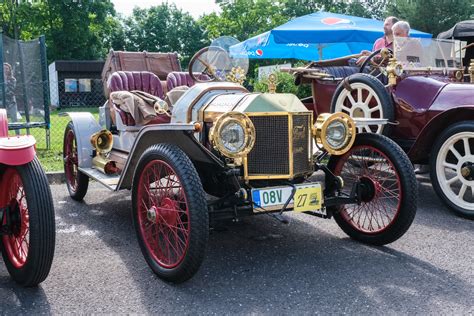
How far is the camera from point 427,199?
5.40 m

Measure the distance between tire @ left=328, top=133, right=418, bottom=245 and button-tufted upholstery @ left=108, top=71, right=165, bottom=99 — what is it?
2375 mm

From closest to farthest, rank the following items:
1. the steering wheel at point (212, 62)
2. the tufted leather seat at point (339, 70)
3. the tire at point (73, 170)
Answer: the steering wheel at point (212, 62)
the tire at point (73, 170)
the tufted leather seat at point (339, 70)

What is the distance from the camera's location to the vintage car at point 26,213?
2.74m

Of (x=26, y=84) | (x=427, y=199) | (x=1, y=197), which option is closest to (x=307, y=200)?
(x=1, y=197)

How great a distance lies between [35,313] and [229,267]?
4.25 ft

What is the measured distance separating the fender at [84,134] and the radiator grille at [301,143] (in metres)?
2.54

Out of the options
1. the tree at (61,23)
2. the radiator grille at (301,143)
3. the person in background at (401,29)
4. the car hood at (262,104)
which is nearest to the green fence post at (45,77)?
the car hood at (262,104)

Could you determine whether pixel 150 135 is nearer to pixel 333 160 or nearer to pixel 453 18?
pixel 333 160

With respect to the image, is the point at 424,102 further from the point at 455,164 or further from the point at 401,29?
the point at 401,29

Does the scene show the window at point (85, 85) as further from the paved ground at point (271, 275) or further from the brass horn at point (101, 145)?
the paved ground at point (271, 275)

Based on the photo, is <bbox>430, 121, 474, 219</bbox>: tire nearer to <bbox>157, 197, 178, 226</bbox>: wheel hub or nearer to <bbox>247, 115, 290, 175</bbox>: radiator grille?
<bbox>247, 115, 290, 175</bbox>: radiator grille

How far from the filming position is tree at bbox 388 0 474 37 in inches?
1113

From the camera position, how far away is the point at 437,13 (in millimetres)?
28719

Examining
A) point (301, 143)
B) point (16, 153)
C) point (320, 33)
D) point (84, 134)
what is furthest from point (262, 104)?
point (320, 33)
